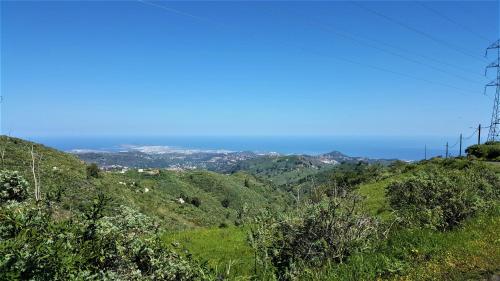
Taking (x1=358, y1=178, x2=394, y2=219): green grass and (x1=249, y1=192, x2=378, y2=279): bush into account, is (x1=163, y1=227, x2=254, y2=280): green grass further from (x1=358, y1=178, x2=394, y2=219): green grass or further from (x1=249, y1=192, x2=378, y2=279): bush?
(x1=358, y1=178, x2=394, y2=219): green grass

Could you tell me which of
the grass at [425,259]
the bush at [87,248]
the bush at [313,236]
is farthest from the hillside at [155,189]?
the grass at [425,259]

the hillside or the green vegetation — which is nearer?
the hillside

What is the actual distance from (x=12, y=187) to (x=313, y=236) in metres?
7.24

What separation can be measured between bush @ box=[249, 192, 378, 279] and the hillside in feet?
4.30

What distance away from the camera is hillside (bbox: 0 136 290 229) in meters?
26.9

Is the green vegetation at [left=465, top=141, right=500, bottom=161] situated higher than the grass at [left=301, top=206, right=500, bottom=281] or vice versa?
the green vegetation at [left=465, top=141, right=500, bottom=161]

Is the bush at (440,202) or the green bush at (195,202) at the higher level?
the bush at (440,202)

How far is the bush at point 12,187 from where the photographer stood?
6.69 m

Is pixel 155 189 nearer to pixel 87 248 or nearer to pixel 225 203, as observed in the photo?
pixel 225 203

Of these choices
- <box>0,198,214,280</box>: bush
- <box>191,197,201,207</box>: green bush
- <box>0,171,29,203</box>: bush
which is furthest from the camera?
<box>191,197,201,207</box>: green bush

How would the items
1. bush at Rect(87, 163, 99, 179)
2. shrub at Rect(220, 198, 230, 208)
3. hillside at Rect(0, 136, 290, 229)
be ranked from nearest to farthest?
hillside at Rect(0, 136, 290, 229)
bush at Rect(87, 163, 99, 179)
shrub at Rect(220, 198, 230, 208)

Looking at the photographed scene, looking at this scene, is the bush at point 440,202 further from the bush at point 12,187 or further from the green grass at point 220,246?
the bush at point 12,187

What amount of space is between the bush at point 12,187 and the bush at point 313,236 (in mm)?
6021

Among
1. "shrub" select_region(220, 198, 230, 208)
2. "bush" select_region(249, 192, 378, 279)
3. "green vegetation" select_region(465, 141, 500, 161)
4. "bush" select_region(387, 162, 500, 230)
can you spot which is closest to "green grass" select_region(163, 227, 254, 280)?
"bush" select_region(249, 192, 378, 279)
